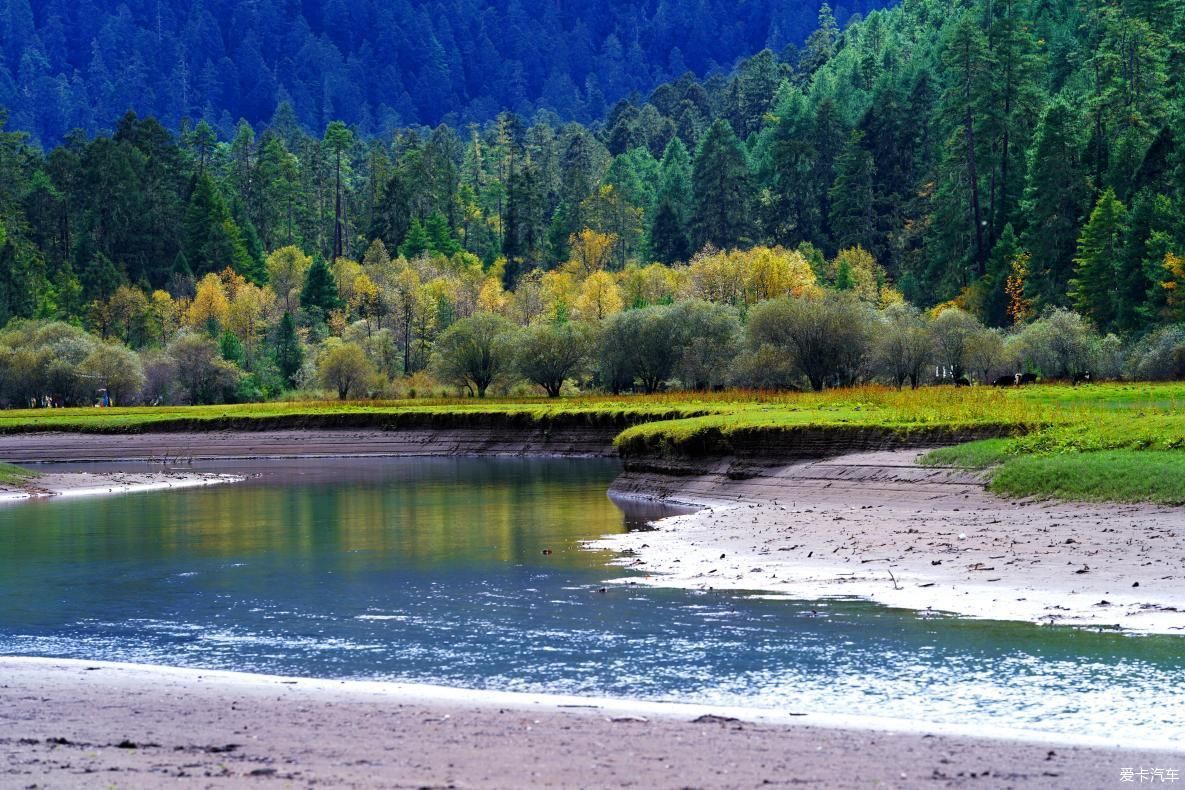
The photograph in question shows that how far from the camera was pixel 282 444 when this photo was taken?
88.8 m

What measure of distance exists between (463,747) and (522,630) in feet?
26.9

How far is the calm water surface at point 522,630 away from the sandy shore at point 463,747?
1.46 m

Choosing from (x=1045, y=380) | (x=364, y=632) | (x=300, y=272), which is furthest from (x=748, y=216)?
(x=364, y=632)

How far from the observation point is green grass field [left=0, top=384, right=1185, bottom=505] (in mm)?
32219

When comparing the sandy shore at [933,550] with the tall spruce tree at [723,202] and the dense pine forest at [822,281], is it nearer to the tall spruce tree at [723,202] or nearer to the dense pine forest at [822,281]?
the dense pine forest at [822,281]

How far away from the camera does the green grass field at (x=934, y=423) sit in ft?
106

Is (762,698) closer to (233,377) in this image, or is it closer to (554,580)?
(554,580)

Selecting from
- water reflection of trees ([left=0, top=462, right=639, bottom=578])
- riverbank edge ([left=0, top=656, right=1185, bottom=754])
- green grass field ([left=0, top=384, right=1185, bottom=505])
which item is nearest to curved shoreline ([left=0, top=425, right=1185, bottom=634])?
green grass field ([left=0, top=384, right=1185, bottom=505])

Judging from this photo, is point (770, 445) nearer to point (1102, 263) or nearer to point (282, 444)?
point (282, 444)

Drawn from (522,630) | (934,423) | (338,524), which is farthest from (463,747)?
(934,423)

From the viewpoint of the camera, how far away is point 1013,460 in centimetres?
3556

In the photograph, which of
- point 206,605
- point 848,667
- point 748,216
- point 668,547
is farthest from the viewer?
point 748,216

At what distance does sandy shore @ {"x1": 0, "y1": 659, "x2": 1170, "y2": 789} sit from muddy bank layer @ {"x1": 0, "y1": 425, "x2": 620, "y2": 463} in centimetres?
6215

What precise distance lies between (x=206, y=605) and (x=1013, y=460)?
20.1m
